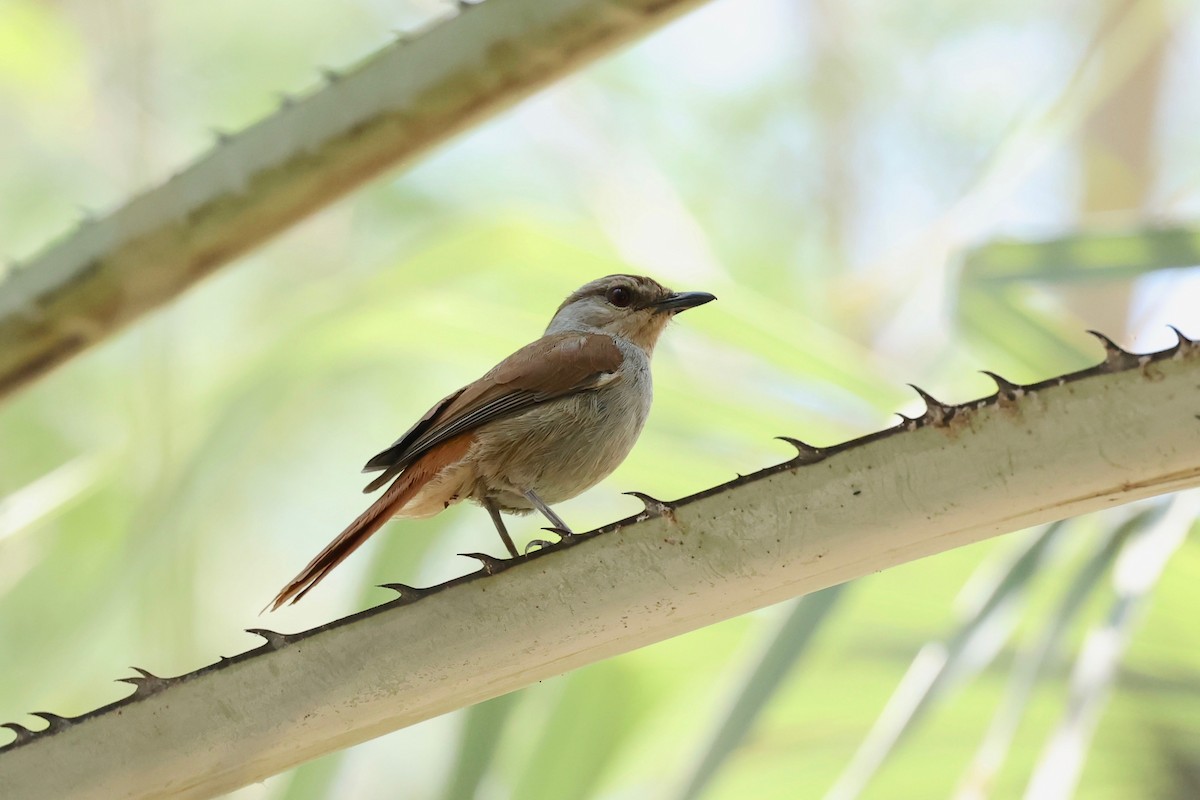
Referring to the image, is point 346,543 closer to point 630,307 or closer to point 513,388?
point 513,388

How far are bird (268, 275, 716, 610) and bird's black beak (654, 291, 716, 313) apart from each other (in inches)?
13.4

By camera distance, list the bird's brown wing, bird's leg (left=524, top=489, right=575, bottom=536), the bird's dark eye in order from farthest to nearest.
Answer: the bird's dark eye
bird's leg (left=524, top=489, right=575, bottom=536)
the bird's brown wing

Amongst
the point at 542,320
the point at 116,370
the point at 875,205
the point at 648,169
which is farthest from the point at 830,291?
the point at 116,370

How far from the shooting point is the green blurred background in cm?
176

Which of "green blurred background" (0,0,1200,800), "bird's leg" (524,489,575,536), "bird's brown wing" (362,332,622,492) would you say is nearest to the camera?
"green blurred background" (0,0,1200,800)

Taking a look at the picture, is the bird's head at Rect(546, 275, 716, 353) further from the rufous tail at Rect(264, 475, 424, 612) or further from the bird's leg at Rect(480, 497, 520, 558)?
the rufous tail at Rect(264, 475, 424, 612)

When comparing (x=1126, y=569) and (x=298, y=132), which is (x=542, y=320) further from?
(x=1126, y=569)

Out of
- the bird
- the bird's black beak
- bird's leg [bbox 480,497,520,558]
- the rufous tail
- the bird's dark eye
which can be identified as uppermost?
the bird's dark eye

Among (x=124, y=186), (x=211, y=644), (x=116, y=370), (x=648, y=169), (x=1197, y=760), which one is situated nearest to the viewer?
(x=124, y=186)

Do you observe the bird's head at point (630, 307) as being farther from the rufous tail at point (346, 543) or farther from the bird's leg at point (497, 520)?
the rufous tail at point (346, 543)

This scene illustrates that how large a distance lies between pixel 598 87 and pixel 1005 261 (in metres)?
5.99

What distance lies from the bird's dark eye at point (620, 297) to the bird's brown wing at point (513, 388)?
0.52m

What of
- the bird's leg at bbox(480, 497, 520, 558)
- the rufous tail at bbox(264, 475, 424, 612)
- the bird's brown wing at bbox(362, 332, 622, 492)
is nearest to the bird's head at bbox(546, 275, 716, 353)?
the bird's brown wing at bbox(362, 332, 622, 492)

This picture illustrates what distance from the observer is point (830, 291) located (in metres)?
5.59
